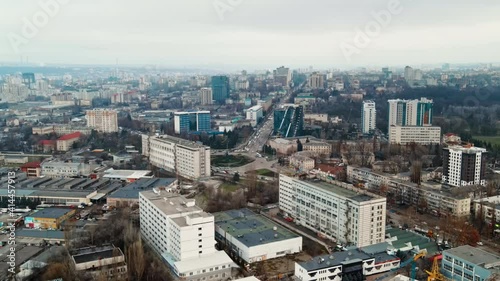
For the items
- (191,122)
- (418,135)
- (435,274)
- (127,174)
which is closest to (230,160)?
(127,174)

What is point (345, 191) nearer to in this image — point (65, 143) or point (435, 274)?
point (435, 274)

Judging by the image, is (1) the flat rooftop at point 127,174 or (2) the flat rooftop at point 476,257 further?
(1) the flat rooftop at point 127,174

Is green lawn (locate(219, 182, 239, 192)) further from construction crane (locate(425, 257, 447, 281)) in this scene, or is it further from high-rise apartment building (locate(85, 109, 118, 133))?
high-rise apartment building (locate(85, 109, 118, 133))

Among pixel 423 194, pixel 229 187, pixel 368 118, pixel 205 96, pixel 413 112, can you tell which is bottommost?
pixel 229 187

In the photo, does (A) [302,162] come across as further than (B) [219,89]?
No

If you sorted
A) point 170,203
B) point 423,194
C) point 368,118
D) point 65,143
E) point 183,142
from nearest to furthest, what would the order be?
point 170,203 < point 423,194 < point 183,142 < point 65,143 < point 368,118

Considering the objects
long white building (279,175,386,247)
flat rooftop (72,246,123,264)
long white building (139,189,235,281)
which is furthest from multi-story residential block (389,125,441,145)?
flat rooftop (72,246,123,264)

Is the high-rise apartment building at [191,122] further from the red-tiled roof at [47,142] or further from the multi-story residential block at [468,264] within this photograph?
the multi-story residential block at [468,264]

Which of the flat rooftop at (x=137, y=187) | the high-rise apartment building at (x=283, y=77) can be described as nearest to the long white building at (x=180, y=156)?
the flat rooftop at (x=137, y=187)
